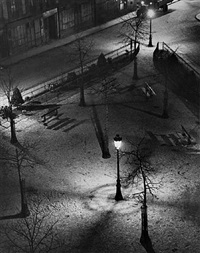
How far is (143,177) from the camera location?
97.7 ft

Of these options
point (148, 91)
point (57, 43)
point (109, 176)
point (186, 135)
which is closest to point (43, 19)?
point (57, 43)

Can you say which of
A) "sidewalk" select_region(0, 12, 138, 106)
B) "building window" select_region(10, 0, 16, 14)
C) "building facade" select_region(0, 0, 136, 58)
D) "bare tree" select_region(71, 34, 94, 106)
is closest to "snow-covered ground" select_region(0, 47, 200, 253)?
"sidewalk" select_region(0, 12, 138, 106)

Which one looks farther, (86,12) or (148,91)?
(86,12)

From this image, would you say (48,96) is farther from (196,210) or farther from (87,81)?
(196,210)

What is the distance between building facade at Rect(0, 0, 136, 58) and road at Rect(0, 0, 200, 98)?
9.57 ft

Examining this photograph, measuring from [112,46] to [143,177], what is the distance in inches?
1395

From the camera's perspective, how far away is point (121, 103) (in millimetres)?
47531

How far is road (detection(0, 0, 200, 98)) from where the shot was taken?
5550 cm

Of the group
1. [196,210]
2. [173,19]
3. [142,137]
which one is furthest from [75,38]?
[196,210]

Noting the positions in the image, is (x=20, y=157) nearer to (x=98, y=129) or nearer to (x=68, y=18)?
(x=98, y=129)

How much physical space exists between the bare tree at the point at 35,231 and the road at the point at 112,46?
2052 cm

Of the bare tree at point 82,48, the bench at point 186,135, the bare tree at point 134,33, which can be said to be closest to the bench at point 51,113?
the bare tree at point 82,48

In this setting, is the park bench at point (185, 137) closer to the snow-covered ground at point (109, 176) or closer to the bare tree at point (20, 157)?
the snow-covered ground at point (109, 176)

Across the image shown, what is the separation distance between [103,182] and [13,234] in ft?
24.4
